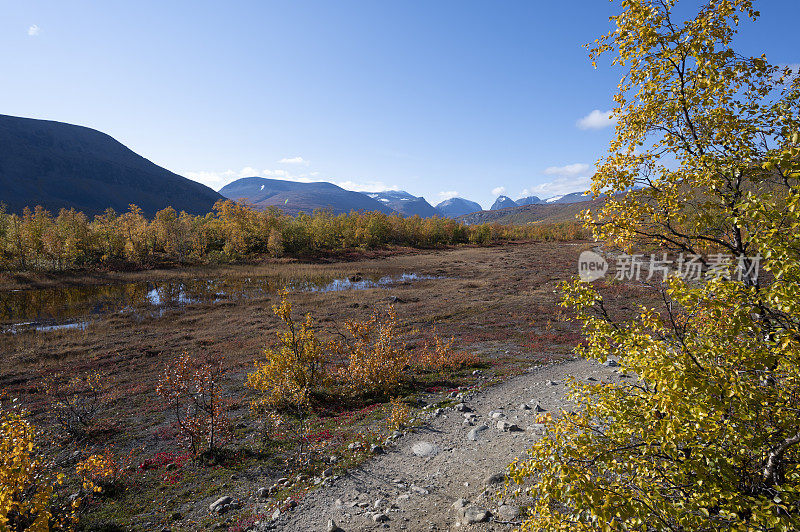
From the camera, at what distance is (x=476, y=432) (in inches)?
436

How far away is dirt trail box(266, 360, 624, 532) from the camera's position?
755 cm

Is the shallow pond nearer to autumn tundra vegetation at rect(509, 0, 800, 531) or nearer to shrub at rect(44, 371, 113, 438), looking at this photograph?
shrub at rect(44, 371, 113, 438)

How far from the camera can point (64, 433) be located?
14016 mm

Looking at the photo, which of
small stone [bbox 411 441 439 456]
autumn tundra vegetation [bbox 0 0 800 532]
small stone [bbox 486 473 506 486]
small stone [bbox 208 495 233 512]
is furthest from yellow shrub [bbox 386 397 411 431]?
small stone [bbox 208 495 233 512]

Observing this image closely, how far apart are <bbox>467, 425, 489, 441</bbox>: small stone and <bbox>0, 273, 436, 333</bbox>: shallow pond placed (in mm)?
38150

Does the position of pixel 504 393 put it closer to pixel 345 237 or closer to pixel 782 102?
pixel 782 102

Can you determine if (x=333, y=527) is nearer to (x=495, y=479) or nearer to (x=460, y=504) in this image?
(x=460, y=504)

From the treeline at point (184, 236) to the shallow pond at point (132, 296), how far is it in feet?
53.6

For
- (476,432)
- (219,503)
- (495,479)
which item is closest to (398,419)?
(476,432)

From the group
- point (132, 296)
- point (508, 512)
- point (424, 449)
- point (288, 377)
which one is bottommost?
point (132, 296)

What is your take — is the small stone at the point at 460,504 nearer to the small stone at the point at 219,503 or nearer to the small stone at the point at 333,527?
the small stone at the point at 333,527

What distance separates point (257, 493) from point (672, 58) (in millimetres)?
13887

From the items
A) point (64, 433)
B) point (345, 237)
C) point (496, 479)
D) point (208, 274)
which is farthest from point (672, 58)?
point (345, 237)

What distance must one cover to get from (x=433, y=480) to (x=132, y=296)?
52.4 m
